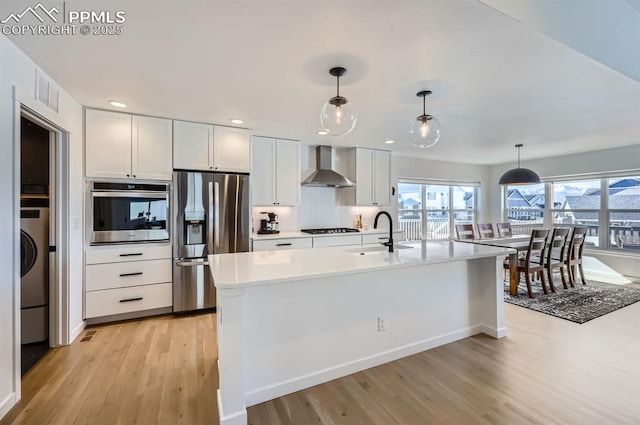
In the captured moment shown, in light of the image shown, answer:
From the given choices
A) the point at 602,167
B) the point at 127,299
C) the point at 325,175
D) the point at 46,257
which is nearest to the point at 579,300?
the point at 602,167

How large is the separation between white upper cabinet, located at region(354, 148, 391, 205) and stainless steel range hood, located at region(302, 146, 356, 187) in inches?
10.5

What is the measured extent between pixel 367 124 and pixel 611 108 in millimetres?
2538

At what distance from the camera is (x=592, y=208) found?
5406 millimetres

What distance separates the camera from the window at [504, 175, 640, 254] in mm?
4957

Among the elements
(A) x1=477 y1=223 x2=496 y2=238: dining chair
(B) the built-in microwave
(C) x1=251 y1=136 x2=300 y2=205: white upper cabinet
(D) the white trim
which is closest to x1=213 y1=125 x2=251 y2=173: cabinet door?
(C) x1=251 y1=136 x2=300 y2=205: white upper cabinet

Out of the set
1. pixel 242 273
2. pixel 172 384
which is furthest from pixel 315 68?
pixel 172 384

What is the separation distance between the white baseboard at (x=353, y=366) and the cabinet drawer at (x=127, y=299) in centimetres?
200

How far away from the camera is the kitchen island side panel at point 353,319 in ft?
6.31

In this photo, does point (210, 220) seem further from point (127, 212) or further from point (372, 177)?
point (372, 177)

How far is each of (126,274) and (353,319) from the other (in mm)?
2571

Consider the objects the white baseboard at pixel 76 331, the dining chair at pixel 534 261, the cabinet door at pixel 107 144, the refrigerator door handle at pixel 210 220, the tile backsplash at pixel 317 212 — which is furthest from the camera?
the tile backsplash at pixel 317 212

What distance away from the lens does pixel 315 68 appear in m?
2.12

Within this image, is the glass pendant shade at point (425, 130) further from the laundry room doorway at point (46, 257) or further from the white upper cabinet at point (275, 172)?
the laundry room doorway at point (46, 257)

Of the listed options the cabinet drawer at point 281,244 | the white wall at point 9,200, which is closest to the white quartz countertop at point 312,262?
the white wall at point 9,200
